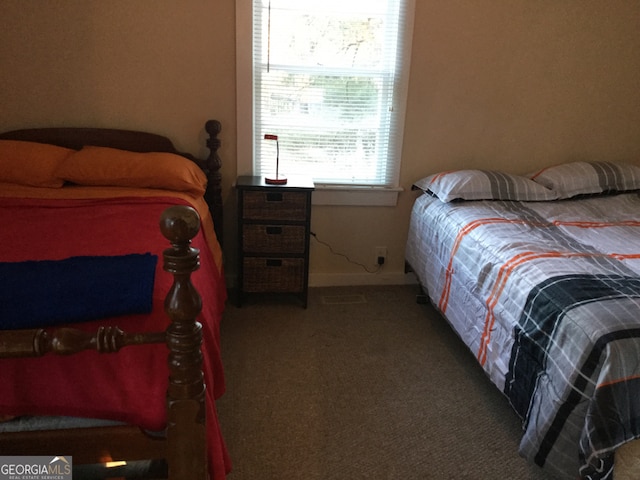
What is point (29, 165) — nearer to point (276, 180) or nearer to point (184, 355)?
point (276, 180)

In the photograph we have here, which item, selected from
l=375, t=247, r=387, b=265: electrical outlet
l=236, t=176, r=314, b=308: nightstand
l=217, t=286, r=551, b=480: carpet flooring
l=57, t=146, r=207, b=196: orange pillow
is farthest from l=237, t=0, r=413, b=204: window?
l=217, t=286, r=551, b=480: carpet flooring

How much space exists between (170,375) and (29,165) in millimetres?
1845

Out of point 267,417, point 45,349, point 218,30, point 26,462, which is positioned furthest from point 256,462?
point 218,30

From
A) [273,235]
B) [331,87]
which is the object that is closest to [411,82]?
[331,87]

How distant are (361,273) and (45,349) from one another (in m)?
2.41

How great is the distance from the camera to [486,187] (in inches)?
102

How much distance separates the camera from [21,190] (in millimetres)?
2232

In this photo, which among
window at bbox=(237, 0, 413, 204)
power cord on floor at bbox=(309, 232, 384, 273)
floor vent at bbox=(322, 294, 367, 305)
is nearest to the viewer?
window at bbox=(237, 0, 413, 204)

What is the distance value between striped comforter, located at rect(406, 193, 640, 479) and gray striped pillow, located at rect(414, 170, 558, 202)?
0.19 feet

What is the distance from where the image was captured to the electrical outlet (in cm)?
312

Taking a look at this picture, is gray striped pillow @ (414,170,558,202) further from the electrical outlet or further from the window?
the electrical outlet

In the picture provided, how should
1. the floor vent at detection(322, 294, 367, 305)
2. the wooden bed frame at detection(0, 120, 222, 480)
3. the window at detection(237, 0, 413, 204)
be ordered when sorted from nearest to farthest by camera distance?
the wooden bed frame at detection(0, 120, 222, 480)
the window at detection(237, 0, 413, 204)
the floor vent at detection(322, 294, 367, 305)

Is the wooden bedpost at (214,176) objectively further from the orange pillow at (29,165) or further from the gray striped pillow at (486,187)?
the gray striped pillow at (486,187)

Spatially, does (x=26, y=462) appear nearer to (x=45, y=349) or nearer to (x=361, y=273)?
(x=45, y=349)
